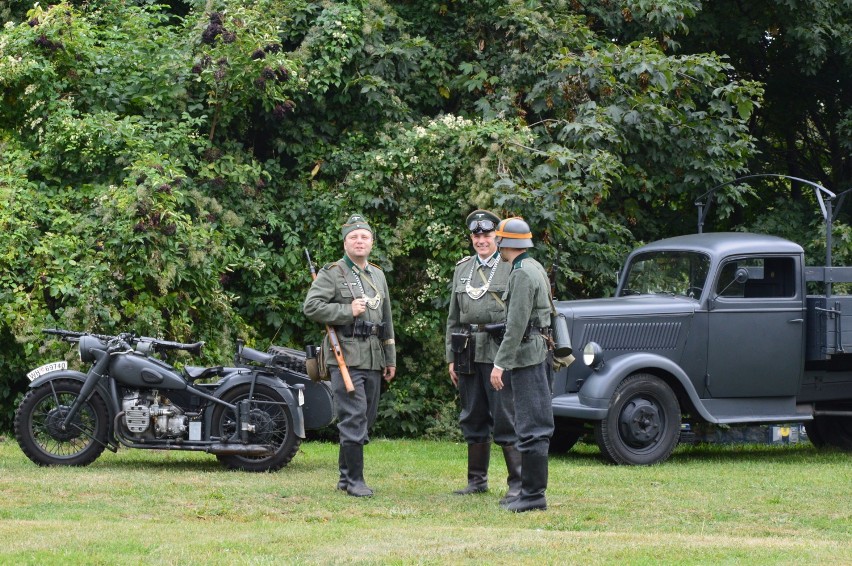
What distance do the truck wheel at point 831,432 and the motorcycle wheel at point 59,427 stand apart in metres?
7.55

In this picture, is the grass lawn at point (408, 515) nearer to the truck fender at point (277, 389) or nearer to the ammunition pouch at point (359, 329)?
the truck fender at point (277, 389)

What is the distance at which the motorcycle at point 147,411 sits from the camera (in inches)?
405

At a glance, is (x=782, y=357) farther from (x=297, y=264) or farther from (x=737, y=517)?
(x=297, y=264)

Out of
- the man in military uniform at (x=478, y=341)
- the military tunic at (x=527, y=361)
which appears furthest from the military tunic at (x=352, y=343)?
the military tunic at (x=527, y=361)

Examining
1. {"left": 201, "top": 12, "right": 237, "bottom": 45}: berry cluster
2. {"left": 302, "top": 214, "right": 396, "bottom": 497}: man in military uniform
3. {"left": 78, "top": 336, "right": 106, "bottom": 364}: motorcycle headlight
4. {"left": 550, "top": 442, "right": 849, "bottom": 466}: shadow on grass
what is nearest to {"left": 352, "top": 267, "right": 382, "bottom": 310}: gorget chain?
{"left": 302, "top": 214, "right": 396, "bottom": 497}: man in military uniform

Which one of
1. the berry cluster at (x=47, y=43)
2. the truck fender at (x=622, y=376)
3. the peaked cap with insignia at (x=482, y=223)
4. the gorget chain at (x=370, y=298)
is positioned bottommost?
the truck fender at (x=622, y=376)

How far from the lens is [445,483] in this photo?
33.1 ft

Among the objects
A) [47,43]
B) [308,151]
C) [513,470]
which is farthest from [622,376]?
[47,43]

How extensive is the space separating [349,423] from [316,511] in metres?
0.94

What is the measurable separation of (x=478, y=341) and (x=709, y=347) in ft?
12.7

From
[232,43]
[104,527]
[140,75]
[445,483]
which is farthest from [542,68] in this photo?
[104,527]

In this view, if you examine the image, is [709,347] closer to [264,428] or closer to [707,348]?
[707,348]

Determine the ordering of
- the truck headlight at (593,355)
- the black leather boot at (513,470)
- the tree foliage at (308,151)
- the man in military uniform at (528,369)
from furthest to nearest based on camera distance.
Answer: the tree foliage at (308,151)
the truck headlight at (593,355)
the black leather boot at (513,470)
the man in military uniform at (528,369)

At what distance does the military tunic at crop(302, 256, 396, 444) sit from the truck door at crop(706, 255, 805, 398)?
4035 millimetres
